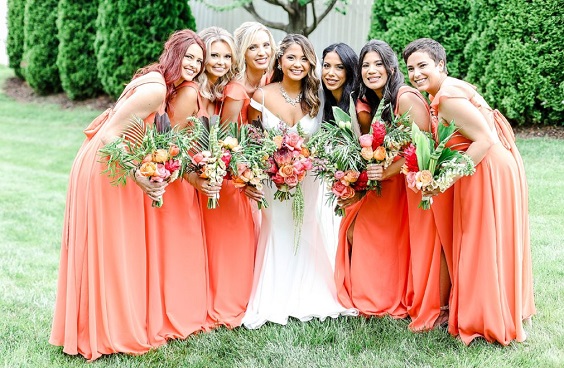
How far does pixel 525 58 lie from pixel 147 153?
727cm

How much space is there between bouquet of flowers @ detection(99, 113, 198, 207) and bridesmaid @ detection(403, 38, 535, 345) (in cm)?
178

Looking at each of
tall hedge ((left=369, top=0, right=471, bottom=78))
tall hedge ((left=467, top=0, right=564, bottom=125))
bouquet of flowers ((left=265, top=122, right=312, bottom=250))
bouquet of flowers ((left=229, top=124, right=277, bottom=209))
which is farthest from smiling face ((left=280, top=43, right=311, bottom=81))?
tall hedge ((left=369, top=0, right=471, bottom=78))

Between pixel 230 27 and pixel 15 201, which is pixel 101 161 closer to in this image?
pixel 15 201

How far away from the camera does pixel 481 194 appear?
4605mm

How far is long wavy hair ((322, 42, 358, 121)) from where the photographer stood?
5191 mm

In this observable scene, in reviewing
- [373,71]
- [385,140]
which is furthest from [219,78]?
[385,140]

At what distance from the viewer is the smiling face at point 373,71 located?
16.4ft

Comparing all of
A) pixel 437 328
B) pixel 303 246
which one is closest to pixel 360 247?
pixel 303 246

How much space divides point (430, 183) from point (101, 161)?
→ 2.20 metres

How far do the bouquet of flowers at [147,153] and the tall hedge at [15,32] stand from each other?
56.0 ft

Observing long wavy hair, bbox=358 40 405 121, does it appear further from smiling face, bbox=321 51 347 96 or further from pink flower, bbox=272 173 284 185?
pink flower, bbox=272 173 284 185

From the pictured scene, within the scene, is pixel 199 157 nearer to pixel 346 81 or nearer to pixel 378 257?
pixel 346 81

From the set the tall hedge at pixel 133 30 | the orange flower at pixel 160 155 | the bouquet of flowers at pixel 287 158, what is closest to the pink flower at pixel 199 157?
the orange flower at pixel 160 155

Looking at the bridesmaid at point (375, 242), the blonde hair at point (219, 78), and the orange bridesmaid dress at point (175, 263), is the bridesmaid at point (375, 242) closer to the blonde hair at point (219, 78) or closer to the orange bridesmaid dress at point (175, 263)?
the blonde hair at point (219, 78)
